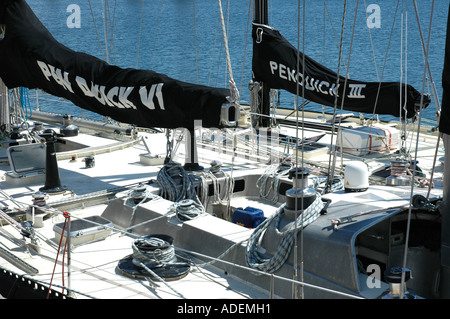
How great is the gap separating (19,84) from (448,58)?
535 centimetres

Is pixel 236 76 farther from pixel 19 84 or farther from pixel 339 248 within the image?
pixel 339 248

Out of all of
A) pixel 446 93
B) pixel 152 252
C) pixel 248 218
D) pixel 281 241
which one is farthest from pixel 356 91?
pixel 152 252

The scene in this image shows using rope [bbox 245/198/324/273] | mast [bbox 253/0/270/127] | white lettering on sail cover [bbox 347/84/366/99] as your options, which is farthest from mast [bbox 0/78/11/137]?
rope [bbox 245/198/324/273]

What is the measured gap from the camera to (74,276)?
19.6 ft

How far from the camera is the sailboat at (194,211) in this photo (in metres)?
5.27

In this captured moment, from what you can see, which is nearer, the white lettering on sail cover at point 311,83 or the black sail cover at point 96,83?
the black sail cover at point 96,83

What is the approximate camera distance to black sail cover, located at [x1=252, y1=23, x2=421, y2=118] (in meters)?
9.23

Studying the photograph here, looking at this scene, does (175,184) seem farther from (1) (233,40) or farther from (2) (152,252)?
(1) (233,40)

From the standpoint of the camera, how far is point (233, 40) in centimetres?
4662

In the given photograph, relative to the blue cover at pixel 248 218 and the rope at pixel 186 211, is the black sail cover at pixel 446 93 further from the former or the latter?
the rope at pixel 186 211

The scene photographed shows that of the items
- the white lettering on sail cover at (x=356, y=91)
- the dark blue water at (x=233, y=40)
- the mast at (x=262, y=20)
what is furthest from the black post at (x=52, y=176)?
the dark blue water at (x=233, y=40)

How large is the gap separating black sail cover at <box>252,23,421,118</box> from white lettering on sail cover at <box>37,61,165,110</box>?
269 cm

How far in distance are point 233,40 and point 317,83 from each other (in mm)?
37636

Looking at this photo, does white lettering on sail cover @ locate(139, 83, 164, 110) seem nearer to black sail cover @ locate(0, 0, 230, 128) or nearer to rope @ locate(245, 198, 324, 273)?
black sail cover @ locate(0, 0, 230, 128)
